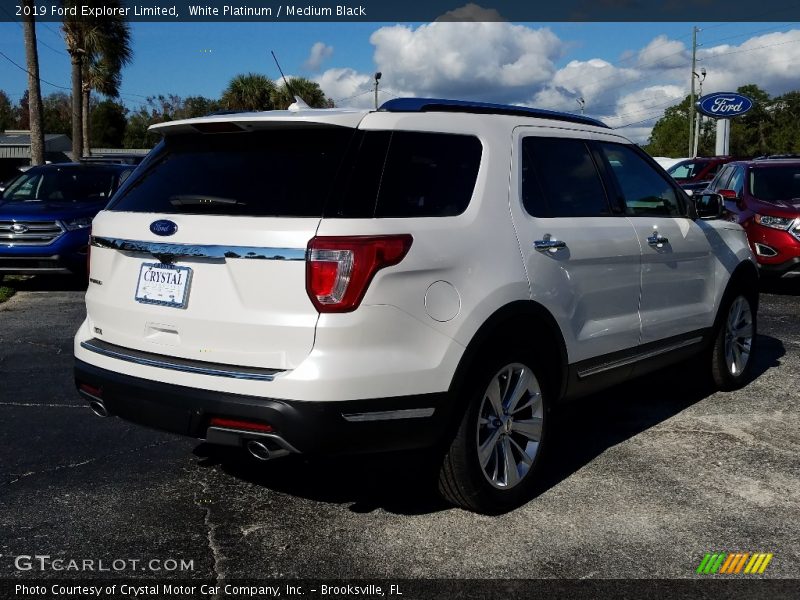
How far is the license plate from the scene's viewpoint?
366 centimetres

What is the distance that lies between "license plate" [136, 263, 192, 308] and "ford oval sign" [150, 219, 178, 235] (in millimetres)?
142

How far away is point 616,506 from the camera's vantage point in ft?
13.8

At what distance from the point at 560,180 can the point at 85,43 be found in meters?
30.3

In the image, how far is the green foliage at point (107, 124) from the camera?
8062cm

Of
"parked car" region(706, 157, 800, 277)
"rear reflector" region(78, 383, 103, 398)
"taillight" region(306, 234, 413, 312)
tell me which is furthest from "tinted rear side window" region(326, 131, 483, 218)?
"parked car" region(706, 157, 800, 277)

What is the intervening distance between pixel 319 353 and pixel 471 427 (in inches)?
33.6

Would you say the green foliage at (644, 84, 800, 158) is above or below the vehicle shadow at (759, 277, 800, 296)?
above

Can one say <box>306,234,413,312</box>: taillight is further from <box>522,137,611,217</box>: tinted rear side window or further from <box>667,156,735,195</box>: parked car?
<box>667,156,735,195</box>: parked car

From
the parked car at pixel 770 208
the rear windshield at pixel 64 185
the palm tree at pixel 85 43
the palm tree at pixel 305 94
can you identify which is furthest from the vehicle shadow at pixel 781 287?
the palm tree at pixel 305 94

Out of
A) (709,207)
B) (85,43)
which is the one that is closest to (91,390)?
(709,207)

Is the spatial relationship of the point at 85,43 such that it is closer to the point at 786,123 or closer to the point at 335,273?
the point at 335,273

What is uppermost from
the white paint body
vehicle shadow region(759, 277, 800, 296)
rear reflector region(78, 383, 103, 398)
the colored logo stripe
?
the white paint body

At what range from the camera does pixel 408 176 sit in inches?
145

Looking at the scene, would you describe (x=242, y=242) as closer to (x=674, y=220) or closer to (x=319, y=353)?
(x=319, y=353)
